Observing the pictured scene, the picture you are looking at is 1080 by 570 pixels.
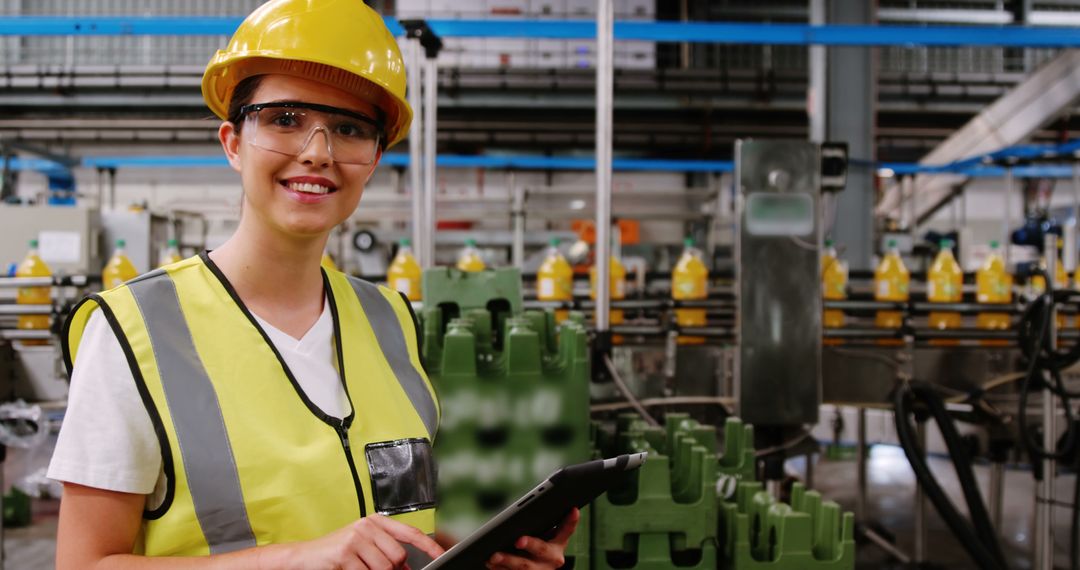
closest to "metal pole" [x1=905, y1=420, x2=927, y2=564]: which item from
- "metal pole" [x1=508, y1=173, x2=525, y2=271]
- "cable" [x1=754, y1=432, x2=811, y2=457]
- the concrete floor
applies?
the concrete floor

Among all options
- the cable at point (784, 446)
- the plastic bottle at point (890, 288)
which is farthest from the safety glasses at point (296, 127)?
the plastic bottle at point (890, 288)

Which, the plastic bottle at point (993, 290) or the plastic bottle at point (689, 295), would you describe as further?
the plastic bottle at point (993, 290)

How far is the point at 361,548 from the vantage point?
0.73 meters

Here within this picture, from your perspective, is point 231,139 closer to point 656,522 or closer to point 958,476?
point 656,522

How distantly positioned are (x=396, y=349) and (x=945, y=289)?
3.15m

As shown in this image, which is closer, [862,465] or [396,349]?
[396,349]

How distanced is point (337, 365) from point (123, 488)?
11.8 inches

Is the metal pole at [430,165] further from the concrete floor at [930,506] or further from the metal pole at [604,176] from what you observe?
the concrete floor at [930,506]

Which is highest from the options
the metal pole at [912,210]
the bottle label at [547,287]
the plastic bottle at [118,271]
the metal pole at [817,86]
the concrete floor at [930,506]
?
the metal pole at [817,86]

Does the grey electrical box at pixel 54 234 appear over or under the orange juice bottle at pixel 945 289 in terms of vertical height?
over

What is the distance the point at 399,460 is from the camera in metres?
0.95

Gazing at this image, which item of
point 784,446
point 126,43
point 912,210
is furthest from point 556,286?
point 126,43

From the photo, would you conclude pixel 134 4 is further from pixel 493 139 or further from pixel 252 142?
pixel 252 142

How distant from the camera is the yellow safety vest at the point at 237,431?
79cm
